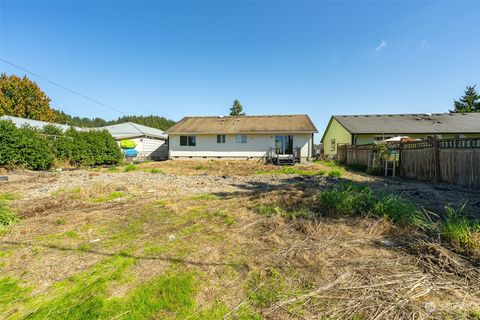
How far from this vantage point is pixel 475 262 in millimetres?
2506

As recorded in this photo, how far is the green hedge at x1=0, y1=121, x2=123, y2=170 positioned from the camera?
36.3 feet

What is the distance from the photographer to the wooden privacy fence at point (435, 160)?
6.82m

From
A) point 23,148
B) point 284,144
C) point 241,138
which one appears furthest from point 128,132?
point 284,144

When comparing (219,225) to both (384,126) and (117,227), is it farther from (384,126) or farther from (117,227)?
(384,126)

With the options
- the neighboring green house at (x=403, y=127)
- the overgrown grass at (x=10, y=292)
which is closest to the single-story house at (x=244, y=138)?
the neighboring green house at (x=403, y=127)

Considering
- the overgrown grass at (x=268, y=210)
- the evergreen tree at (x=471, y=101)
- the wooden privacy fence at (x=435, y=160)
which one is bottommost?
the overgrown grass at (x=268, y=210)

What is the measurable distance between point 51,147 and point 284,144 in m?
16.1

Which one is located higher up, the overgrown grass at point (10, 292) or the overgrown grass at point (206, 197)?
the overgrown grass at point (206, 197)

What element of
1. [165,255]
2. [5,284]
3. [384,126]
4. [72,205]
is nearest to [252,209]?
[165,255]

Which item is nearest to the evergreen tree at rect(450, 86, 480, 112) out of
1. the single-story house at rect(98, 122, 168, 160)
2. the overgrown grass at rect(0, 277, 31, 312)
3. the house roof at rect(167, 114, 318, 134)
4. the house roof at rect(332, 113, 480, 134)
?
the house roof at rect(332, 113, 480, 134)

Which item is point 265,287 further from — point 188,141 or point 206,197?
point 188,141

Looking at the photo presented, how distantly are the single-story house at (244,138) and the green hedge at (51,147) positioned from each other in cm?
555

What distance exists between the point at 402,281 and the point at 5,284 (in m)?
4.07

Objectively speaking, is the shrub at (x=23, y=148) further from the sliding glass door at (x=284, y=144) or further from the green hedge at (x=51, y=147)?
the sliding glass door at (x=284, y=144)
